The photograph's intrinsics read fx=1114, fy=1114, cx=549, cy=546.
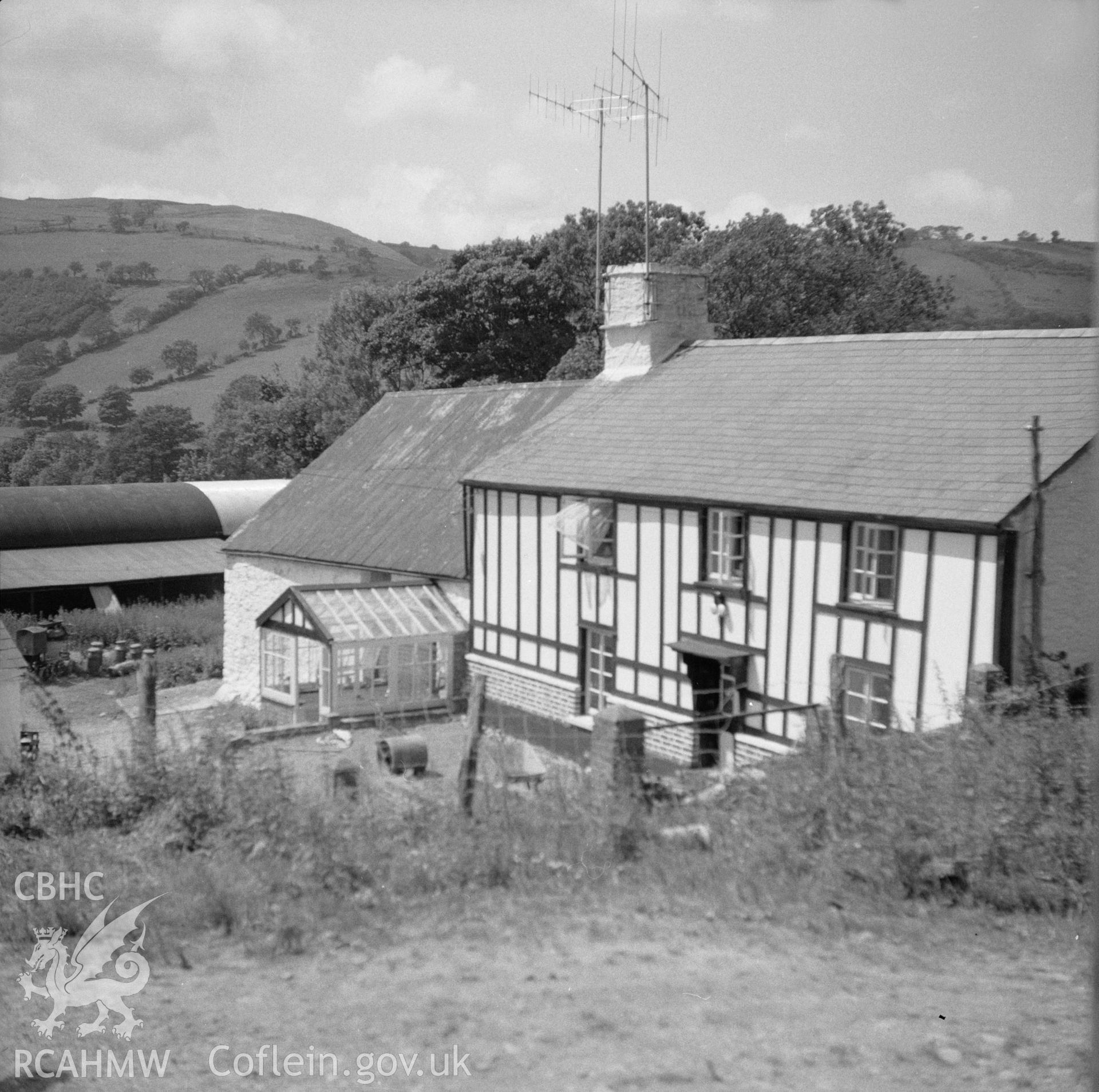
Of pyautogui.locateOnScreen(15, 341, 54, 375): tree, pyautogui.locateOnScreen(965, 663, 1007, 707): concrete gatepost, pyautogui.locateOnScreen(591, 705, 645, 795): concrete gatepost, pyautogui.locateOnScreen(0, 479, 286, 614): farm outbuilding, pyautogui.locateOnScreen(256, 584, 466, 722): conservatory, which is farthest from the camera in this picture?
pyautogui.locateOnScreen(0, 479, 286, 614): farm outbuilding

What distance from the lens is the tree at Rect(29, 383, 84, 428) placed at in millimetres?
20156

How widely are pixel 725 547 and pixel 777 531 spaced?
0.89m

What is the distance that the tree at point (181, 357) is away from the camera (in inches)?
1141

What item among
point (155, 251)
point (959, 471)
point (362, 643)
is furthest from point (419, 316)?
point (959, 471)

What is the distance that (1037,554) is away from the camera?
1066cm

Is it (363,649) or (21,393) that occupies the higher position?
(21,393)

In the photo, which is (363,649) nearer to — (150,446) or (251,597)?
(251,597)

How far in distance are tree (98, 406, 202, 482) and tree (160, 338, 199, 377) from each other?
134 cm

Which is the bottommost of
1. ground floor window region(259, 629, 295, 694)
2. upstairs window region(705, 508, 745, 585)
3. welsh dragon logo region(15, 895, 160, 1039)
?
ground floor window region(259, 629, 295, 694)

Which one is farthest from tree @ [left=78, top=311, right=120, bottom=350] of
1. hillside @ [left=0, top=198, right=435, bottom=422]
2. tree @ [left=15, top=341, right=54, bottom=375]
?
tree @ [left=15, top=341, right=54, bottom=375]

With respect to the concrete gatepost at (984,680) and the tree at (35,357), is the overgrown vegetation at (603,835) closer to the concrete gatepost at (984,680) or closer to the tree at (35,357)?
the concrete gatepost at (984,680)

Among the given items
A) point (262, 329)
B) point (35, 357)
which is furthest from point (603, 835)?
point (262, 329)

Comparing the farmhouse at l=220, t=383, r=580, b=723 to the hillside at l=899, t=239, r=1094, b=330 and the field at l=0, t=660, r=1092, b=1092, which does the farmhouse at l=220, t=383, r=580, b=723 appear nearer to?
the hillside at l=899, t=239, r=1094, b=330

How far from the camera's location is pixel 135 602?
26.0 metres
